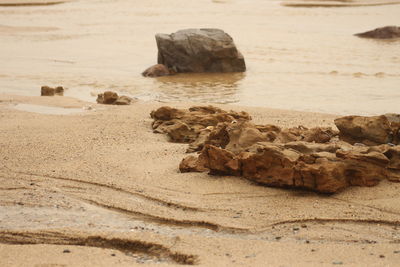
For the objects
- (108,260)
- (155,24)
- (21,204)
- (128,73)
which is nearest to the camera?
(108,260)

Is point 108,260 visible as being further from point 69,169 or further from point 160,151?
point 160,151

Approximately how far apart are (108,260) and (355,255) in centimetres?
149

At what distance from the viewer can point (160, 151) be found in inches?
264

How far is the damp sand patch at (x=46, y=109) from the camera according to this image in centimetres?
920

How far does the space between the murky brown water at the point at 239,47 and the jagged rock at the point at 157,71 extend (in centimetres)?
29

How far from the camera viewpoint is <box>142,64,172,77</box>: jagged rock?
14031 millimetres

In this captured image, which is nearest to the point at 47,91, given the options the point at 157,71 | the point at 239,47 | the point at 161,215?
the point at 157,71

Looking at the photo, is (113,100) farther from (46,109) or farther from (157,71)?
(157,71)

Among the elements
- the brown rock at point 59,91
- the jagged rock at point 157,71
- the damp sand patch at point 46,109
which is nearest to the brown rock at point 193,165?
the damp sand patch at point 46,109

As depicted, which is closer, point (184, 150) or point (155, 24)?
point (184, 150)

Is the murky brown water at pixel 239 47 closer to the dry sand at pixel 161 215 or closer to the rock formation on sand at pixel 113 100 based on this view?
the rock formation on sand at pixel 113 100

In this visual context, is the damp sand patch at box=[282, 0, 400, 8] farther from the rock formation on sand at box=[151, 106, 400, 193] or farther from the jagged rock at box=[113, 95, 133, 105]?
the rock formation on sand at box=[151, 106, 400, 193]

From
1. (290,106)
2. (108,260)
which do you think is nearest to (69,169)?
(108,260)

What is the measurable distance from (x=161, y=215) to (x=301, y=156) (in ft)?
4.32
